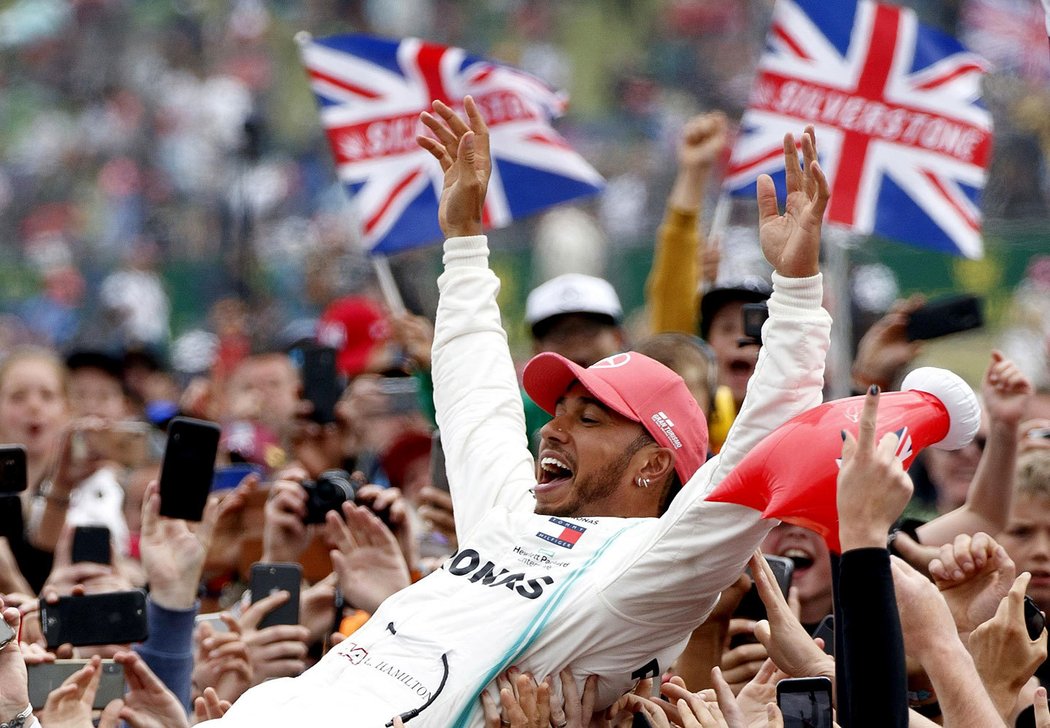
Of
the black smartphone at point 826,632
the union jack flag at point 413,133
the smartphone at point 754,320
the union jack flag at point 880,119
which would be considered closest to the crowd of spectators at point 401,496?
the black smartphone at point 826,632

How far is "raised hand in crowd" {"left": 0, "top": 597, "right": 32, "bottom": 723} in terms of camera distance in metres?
3.67

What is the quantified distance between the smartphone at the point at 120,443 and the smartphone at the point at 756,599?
113 inches

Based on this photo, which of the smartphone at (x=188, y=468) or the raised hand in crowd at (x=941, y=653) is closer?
the raised hand in crowd at (x=941, y=653)

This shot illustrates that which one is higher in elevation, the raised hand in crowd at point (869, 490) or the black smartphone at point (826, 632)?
the raised hand in crowd at point (869, 490)

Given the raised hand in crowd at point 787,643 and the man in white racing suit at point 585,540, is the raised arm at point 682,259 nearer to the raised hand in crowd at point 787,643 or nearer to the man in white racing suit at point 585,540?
the man in white racing suit at point 585,540

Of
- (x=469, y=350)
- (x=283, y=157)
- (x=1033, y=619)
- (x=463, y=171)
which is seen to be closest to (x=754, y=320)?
(x=469, y=350)

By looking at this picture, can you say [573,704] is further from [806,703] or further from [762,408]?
[762,408]

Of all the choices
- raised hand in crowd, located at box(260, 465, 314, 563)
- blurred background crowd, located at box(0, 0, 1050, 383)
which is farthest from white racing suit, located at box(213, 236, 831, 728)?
blurred background crowd, located at box(0, 0, 1050, 383)

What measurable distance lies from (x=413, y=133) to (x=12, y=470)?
112 inches

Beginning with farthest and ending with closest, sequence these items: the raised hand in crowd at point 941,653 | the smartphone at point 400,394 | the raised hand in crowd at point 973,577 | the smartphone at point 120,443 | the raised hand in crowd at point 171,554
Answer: the smartphone at point 400,394
the smartphone at point 120,443
the raised hand in crowd at point 171,554
the raised hand in crowd at point 973,577
the raised hand in crowd at point 941,653

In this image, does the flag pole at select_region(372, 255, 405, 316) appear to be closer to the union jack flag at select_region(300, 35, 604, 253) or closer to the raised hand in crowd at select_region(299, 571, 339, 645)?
the union jack flag at select_region(300, 35, 604, 253)

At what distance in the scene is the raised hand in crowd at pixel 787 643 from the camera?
Result: 12.4ft

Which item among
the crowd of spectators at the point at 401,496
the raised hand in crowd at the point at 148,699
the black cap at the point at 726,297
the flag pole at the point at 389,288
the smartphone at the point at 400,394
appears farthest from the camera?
the smartphone at the point at 400,394

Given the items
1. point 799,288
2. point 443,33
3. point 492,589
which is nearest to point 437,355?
point 492,589
